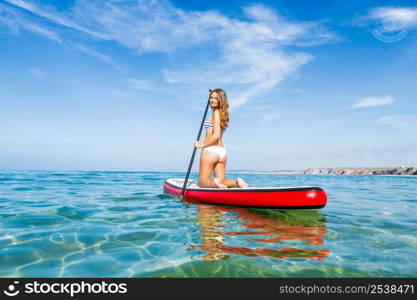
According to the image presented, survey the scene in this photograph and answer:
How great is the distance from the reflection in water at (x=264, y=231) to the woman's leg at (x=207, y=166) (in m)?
0.72

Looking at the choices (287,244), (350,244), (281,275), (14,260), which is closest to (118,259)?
(14,260)

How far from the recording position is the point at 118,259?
350 cm

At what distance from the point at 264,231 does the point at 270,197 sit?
158cm

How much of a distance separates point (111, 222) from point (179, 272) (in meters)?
3.07

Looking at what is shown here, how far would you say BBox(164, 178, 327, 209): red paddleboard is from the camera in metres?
5.93

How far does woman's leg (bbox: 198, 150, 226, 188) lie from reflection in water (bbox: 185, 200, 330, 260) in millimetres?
Result: 716

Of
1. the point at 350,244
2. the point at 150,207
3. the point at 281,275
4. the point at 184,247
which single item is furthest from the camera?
the point at 150,207

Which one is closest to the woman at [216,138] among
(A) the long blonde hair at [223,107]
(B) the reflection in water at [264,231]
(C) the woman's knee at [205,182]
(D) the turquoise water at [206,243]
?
(A) the long blonde hair at [223,107]

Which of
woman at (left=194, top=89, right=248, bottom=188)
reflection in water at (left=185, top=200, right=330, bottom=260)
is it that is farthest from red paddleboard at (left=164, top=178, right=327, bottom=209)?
woman at (left=194, top=89, right=248, bottom=188)

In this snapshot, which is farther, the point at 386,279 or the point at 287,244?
the point at 287,244

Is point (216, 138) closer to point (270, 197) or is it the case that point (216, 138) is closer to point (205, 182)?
point (205, 182)

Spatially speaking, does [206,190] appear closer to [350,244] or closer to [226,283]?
[350,244]

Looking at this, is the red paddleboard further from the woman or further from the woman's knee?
the woman

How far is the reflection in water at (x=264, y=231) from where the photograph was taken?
3.65 m
